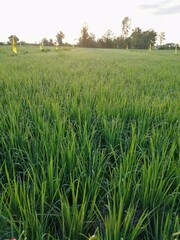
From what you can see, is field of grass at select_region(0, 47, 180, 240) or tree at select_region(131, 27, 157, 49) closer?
field of grass at select_region(0, 47, 180, 240)

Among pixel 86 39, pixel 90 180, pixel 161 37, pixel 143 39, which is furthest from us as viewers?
pixel 161 37

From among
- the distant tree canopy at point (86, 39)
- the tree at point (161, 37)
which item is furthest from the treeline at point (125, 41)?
the tree at point (161, 37)

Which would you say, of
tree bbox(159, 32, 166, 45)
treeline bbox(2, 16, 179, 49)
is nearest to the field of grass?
treeline bbox(2, 16, 179, 49)

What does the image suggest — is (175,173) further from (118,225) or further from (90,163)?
(118,225)

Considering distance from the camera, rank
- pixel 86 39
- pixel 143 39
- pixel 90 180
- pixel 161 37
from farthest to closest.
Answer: pixel 161 37
pixel 86 39
pixel 143 39
pixel 90 180

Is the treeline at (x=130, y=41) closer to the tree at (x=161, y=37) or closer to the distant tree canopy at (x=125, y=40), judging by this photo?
the distant tree canopy at (x=125, y=40)

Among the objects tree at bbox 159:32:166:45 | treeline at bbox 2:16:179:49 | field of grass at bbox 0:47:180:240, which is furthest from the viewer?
tree at bbox 159:32:166:45

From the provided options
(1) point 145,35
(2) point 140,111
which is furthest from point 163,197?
(1) point 145,35

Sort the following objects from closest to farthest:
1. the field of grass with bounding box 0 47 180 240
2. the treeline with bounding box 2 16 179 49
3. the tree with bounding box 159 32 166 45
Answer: the field of grass with bounding box 0 47 180 240 < the treeline with bounding box 2 16 179 49 < the tree with bounding box 159 32 166 45

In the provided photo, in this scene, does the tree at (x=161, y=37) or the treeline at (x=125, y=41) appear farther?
the tree at (x=161, y=37)

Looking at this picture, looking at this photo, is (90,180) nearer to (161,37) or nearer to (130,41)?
(130,41)

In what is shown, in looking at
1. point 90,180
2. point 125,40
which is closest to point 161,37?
point 125,40

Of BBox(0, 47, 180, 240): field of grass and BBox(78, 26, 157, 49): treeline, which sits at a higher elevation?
BBox(78, 26, 157, 49): treeline

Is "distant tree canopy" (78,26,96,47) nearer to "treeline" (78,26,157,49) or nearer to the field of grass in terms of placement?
"treeline" (78,26,157,49)
